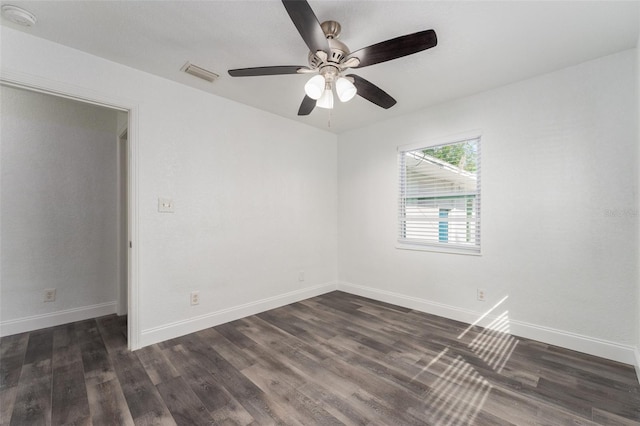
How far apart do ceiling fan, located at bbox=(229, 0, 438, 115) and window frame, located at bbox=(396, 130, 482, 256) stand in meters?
1.54

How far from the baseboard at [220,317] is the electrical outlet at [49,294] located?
142 cm

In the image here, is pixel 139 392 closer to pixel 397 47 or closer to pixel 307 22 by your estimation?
pixel 307 22

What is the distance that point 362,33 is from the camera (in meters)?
2.00

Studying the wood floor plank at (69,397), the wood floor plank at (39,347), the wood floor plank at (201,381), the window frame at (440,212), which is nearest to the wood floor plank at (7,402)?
the wood floor plank at (69,397)

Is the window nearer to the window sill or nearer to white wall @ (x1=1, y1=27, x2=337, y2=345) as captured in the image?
the window sill

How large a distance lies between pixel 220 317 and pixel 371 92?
280cm

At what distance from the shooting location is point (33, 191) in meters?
2.98

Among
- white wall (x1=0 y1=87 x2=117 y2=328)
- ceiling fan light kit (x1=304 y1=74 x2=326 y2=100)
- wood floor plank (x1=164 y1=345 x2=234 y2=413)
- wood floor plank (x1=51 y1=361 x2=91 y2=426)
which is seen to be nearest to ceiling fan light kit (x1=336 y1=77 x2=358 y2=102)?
ceiling fan light kit (x1=304 y1=74 x2=326 y2=100)

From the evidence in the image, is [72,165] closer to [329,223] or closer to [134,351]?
[134,351]

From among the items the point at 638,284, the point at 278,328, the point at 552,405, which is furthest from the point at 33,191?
the point at 638,284

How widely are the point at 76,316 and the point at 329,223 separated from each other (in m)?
3.41

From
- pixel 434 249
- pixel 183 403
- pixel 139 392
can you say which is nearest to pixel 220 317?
pixel 139 392

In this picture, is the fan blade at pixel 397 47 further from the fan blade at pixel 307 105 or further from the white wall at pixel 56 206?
the white wall at pixel 56 206

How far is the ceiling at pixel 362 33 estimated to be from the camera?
1.77m
